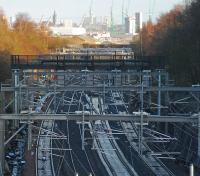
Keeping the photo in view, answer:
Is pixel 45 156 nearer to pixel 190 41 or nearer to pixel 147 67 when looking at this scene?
pixel 147 67

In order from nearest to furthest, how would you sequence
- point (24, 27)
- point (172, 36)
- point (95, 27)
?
point (172, 36) < point (24, 27) < point (95, 27)

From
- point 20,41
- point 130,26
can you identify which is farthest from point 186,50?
point 130,26

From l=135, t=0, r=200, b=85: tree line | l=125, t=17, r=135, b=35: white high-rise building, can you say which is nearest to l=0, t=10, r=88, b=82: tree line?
l=135, t=0, r=200, b=85: tree line

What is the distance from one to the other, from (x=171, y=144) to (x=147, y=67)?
5.05 meters

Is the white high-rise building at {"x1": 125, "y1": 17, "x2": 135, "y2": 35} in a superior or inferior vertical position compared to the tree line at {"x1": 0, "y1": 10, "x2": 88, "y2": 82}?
superior

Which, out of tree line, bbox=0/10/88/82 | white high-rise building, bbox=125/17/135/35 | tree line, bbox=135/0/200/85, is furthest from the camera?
white high-rise building, bbox=125/17/135/35

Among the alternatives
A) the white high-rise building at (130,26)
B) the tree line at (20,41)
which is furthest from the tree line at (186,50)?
the white high-rise building at (130,26)

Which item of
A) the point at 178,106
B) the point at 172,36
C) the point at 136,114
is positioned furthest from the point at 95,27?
the point at 136,114

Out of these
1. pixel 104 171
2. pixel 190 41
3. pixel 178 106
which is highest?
pixel 190 41

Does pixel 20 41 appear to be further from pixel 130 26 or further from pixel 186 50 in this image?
pixel 130 26

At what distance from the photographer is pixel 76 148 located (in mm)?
20078

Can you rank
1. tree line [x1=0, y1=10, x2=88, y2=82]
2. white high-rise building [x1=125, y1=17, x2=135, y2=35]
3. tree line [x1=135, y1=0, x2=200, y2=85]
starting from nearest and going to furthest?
tree line [x1=135, y1=0, x2=200, y2=85]
tree line [x1=0, y1=10, x2=88, y2=82]
white high-rise building [x1=125, y1=17, x2=135, y2=35]

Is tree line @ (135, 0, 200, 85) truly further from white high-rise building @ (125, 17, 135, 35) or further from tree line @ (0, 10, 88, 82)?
white high-rise building @ (125, 17, 135, 35)

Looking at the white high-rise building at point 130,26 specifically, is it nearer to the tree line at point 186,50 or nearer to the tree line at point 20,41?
the tree line at point 20,41
